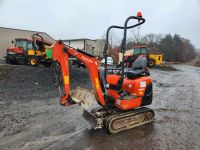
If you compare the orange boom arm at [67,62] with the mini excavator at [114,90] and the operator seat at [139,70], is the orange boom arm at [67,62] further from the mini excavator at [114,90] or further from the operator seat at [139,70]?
the operator seat at [139,70]

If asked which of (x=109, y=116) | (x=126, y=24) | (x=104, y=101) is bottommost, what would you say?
(x=109, y=116)

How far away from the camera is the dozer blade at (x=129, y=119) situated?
14.8 feet

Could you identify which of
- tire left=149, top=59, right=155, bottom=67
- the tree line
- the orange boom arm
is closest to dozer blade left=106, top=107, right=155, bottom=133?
the orange boom arm

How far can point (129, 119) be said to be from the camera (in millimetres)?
4832

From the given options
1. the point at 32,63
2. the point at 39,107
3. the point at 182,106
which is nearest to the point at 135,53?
the point at 32,63

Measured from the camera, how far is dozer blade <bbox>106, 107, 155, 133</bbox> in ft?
14.8

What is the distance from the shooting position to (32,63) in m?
17.8

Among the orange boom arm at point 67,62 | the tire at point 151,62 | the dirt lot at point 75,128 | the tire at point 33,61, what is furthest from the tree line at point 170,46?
the orange boom arm at point 67,62

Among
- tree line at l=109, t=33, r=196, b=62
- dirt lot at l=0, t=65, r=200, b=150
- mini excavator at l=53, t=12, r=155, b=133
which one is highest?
tree line at l=109, t=33, r=196, b=62

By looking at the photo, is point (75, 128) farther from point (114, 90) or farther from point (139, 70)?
point (139, 70)

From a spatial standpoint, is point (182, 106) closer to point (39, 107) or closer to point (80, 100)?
point (80, 100)

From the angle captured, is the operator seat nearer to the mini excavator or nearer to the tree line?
the mini excavator

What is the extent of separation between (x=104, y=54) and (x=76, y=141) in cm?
A: 199

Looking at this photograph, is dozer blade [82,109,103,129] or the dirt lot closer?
the dirt lot
